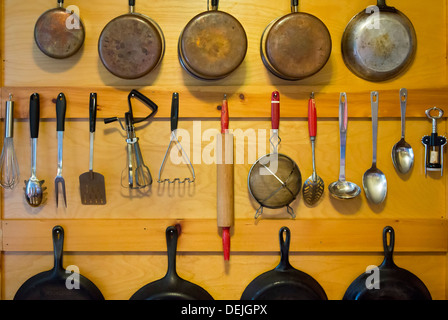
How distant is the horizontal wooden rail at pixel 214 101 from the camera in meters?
0.98

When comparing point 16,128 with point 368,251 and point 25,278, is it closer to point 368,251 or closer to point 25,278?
point 25,278

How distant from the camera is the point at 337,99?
98cm

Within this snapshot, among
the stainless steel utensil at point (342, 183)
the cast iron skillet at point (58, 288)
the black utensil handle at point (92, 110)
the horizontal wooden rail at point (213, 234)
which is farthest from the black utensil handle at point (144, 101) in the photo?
the stainless steel utensil at point (342, 183)

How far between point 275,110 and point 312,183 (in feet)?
0.84

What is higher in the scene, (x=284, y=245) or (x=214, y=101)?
(x=214, y=101)

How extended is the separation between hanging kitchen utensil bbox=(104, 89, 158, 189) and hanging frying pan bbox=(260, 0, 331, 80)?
0.41 m

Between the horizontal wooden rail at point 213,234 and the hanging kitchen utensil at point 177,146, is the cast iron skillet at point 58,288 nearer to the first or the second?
the horizontal wooden rail at point 213,234

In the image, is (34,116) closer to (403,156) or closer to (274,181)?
(274,181)

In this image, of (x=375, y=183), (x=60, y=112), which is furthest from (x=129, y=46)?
(x=375, y=183)

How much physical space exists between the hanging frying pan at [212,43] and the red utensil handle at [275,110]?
0.50 ft

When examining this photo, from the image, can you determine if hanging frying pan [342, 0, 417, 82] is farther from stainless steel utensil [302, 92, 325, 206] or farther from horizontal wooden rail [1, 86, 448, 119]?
stainless steel utensil [302, 92, 325, 206]

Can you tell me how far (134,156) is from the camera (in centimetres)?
100

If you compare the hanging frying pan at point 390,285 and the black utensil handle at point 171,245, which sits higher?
the black utensil handle at point 171,245

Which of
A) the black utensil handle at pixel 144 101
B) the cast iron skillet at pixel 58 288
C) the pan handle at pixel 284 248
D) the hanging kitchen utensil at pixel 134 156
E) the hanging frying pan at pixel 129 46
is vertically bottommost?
the cast iron skillet at pixel 58 288
